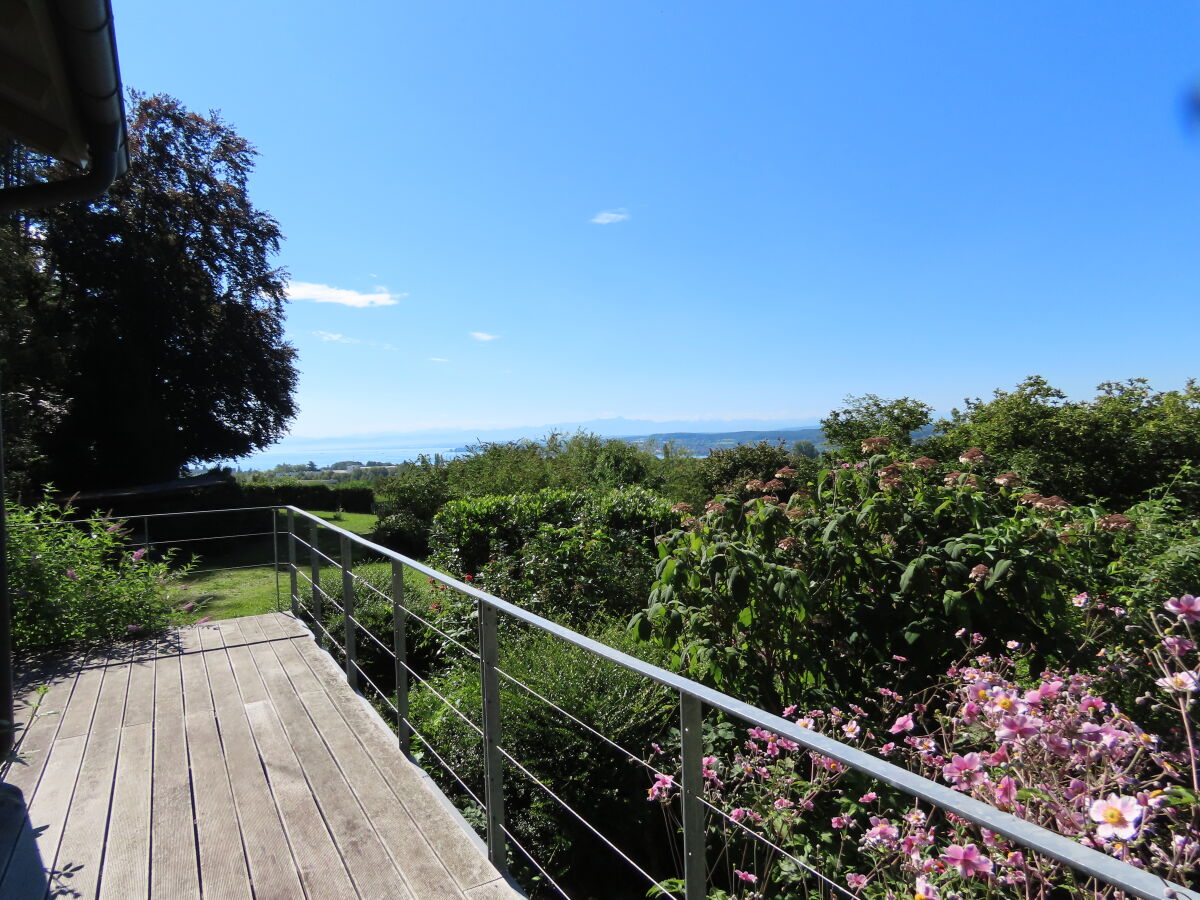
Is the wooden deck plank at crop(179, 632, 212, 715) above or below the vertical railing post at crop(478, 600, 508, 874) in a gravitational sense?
below

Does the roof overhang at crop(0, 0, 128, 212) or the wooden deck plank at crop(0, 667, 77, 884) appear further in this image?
the wooden deck plank at crop(0, 667, 77, 884)

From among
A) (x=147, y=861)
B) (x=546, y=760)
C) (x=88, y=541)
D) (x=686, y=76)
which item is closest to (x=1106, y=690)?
(x=546, y=760)

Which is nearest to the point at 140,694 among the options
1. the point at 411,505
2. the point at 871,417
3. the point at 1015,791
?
the point at 1015,791

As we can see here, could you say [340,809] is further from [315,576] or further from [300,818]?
[315,576]

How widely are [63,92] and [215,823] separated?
2407 mm

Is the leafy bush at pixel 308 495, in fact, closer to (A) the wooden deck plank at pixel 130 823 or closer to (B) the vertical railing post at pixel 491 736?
(A) the wooden deck plank at pixel 130 823

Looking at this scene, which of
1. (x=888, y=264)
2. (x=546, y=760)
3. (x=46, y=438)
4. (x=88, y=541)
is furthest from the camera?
(x=888, y=264)

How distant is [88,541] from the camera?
4656 mm

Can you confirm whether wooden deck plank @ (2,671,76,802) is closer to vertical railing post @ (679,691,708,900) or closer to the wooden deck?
the wooden deck

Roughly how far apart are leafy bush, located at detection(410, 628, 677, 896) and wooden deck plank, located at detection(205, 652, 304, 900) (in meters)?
0.82

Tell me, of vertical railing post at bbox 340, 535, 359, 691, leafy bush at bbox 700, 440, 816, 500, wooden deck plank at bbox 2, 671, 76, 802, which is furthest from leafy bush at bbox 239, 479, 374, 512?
vertical railing post at bbox 340, 535, 359, 691

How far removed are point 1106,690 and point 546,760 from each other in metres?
2.16

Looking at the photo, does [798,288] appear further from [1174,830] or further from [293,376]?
[1174,830]

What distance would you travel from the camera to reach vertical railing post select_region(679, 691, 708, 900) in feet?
3.94
